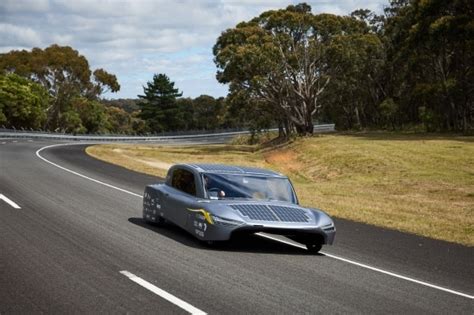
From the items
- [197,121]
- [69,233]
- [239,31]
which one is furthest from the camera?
[197,121]

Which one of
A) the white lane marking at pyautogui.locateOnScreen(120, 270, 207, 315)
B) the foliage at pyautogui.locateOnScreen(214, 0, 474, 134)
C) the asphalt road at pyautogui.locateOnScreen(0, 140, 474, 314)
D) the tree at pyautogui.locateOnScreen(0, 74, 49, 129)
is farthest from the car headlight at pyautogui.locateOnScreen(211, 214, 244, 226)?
the tree at pyautogui.locateOnScreen(0, 74, 49, 129)

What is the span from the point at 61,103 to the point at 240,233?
8783 centimetres

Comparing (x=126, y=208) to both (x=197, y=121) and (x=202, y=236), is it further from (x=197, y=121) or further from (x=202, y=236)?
(x=197, y=121)

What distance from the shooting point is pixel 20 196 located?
15359 millimetres

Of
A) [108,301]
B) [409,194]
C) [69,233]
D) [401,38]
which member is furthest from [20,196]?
[401,38]

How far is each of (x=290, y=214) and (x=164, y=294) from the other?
3618 millimetres

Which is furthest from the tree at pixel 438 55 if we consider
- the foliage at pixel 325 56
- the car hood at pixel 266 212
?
the car hood at pixel 266 212

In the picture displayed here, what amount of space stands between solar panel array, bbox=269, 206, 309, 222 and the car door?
59.0 inches

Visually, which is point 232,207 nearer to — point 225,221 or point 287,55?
point 225,221

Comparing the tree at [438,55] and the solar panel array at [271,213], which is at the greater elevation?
the tree at [438,55]

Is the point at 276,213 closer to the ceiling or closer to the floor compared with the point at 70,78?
closer to the floor

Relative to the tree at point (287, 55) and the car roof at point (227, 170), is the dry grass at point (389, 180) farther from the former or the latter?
the tree at point (287, 55)

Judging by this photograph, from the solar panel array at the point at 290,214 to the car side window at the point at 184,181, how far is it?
5.45 ft

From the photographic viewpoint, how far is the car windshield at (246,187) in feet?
34.7
